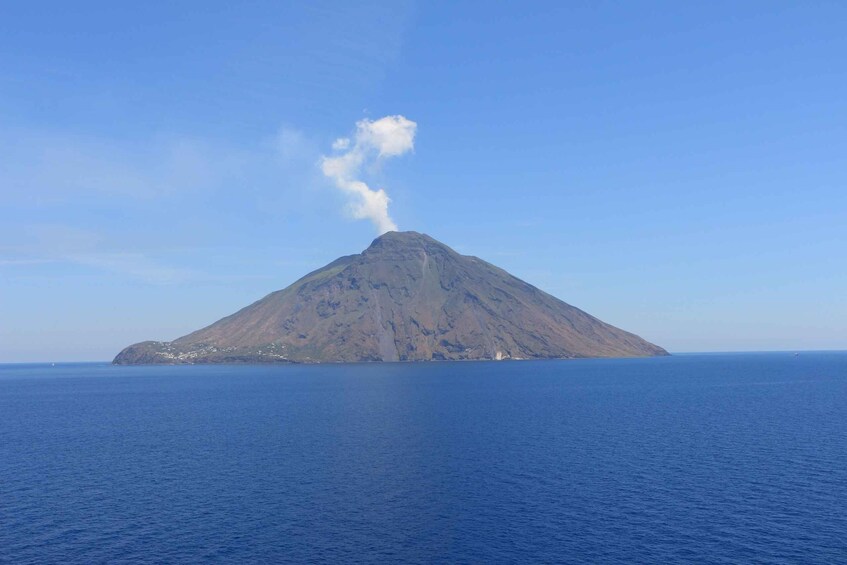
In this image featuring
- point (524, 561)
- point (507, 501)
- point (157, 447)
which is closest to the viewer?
point (524, 561)

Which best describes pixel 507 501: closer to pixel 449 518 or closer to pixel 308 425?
pixel 449 518

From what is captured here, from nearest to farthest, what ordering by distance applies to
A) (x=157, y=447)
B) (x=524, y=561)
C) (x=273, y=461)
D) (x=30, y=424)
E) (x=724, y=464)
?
(x=524, y=561) → (x=724, y=464) → (x=273, y=461) → (x=157, y=447) → (x=30, y=424)

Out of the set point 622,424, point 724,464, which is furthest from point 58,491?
point 622,424

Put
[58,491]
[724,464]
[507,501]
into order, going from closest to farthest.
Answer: [507,501], [58,491], [724,464]

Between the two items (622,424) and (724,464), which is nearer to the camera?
(724,464)

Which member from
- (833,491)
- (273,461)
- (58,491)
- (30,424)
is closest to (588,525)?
(833,491)

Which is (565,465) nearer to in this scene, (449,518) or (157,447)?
(449,518)

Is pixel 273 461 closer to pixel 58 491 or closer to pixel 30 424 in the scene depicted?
pixel 58 491

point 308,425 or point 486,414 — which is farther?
point 486,414

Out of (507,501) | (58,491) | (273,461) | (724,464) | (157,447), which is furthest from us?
(157,447)
